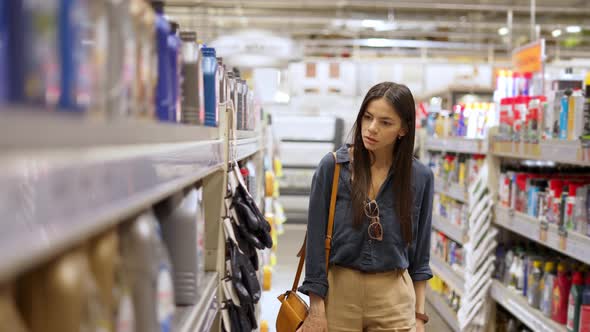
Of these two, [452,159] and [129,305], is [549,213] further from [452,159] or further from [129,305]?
[129,305]

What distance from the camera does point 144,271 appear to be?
102cm

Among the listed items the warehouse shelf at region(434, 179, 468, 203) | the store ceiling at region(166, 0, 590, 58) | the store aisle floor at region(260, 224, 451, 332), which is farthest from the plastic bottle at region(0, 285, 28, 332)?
the store ceiling at region(166, 0, 590, 58)

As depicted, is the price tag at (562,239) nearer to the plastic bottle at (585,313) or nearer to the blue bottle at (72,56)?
the plastic bottle at (585,313)

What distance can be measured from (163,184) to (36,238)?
0.55m

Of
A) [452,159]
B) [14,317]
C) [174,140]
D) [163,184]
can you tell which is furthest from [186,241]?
[452,159]

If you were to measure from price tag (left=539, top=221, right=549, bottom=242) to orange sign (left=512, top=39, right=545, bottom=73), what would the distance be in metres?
3.58

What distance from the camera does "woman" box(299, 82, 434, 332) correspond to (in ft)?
8.13

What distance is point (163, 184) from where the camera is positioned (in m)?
1.13

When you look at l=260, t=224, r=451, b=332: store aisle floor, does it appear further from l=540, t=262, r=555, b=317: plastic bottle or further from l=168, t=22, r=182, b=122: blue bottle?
l=168, t=22, r=182, b=122: blue bottle

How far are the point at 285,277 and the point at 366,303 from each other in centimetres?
499

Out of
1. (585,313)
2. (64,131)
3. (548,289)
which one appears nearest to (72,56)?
(64,131)

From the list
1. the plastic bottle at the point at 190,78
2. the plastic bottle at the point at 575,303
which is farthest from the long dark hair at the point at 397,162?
the plastic bottle at the point at 575,303

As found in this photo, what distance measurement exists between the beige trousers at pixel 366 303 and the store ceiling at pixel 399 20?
371 inches

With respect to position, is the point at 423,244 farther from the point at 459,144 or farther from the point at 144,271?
the point at 459,144
